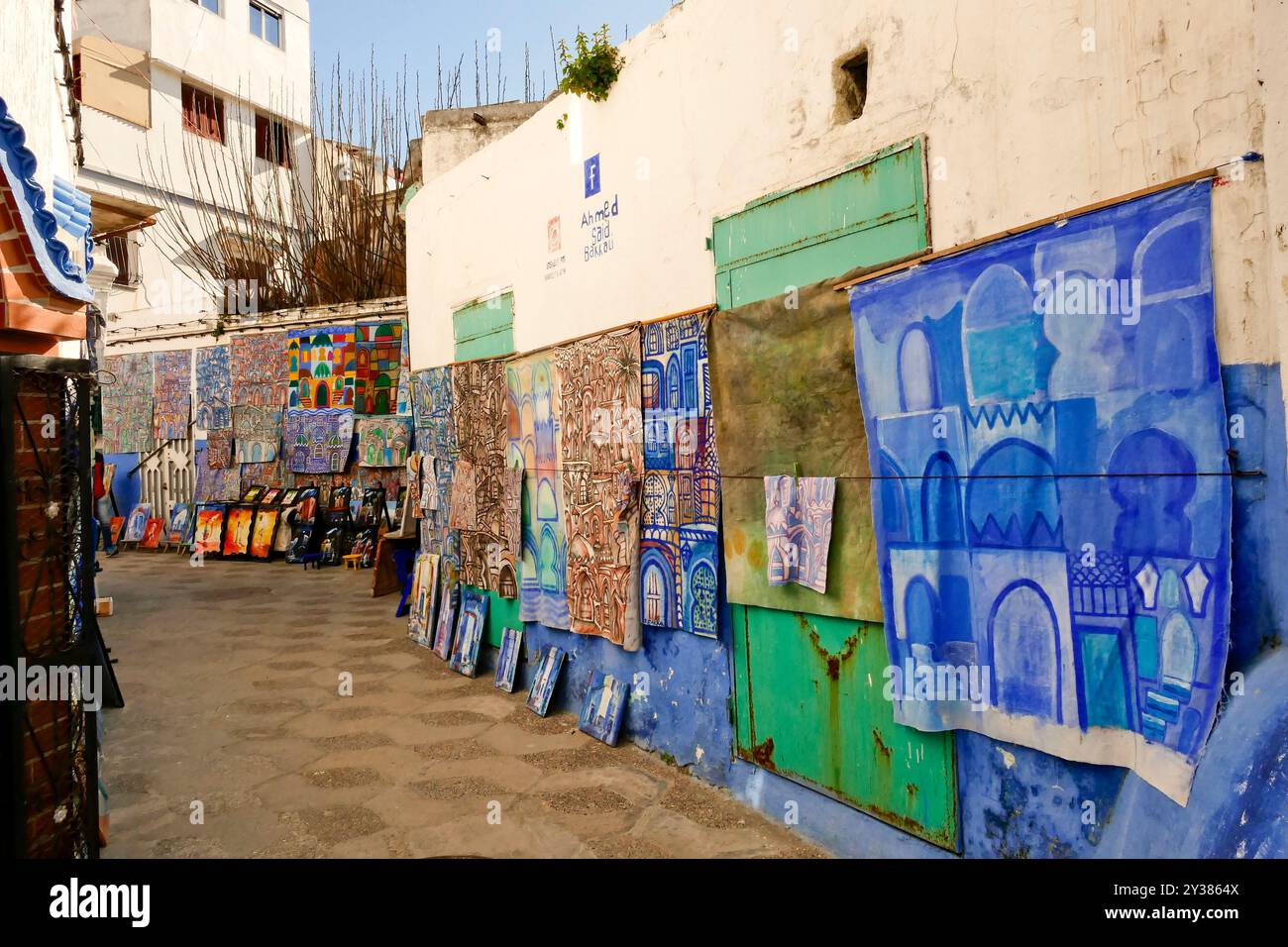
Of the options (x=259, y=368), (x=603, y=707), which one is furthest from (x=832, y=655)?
(x=259, y=368)

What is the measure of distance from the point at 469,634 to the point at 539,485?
171cm

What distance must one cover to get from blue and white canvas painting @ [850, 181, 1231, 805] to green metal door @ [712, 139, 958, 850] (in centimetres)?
20

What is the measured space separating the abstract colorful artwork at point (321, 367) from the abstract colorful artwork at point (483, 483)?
5865 millimetres

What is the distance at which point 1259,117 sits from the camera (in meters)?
2.28

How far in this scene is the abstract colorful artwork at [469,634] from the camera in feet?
22.3

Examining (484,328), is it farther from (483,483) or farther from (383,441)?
(383,441)

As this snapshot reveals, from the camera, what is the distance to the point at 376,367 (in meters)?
12.5

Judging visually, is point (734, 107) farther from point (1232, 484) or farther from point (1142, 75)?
point (1232, 484)

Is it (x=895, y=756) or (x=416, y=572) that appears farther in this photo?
(x=416, y=572)

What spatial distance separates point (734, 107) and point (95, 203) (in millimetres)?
6563

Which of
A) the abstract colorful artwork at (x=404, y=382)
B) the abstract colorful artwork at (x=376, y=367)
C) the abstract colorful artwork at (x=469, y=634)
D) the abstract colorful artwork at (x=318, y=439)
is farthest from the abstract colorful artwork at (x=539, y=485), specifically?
the abstract colorful artwork at (x=318, y=439)

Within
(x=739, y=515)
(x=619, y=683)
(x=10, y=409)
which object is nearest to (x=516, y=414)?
(x=619, y=683)

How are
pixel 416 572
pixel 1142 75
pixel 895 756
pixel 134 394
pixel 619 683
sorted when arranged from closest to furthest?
pixel 1142 75 → pixel 895 756 → pixel 619 683 → pixel 416 572 → pixel 134 394
